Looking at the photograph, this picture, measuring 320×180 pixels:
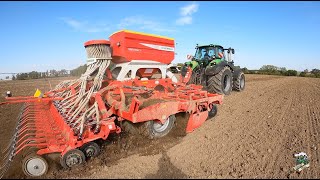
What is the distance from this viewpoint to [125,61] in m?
4.94

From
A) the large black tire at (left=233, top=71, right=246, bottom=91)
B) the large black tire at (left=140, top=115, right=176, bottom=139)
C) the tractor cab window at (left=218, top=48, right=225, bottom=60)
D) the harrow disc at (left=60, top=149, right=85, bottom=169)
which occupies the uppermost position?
the tractor cab window at (left=218, top=48, right=225, bottom=60)

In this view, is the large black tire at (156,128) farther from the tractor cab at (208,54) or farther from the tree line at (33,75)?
the tree line at (33,75)

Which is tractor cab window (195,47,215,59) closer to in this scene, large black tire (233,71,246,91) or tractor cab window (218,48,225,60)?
tractor cab window (218,48,225,60)

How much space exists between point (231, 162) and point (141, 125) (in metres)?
1.55

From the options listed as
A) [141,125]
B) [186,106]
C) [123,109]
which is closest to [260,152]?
[186,106]

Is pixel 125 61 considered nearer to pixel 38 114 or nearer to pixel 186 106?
pixel 186 106

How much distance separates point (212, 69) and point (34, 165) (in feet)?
20.0

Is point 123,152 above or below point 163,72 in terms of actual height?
below

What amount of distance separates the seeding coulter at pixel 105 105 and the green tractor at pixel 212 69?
232 cm

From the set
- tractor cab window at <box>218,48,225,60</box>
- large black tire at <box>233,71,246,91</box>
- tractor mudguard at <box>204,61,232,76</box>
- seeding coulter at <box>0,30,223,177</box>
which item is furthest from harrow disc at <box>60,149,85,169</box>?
large black tire at <box>233,71,246,91</box>

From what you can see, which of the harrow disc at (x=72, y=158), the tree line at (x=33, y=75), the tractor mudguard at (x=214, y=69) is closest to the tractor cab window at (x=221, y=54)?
the tractor mudguard at (x=214, y=69)

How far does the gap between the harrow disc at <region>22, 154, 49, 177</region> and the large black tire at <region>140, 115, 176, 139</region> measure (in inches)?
62.3

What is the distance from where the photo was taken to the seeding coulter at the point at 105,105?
3.39m

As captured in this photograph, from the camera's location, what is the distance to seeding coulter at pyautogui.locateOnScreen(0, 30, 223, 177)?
3387mm
